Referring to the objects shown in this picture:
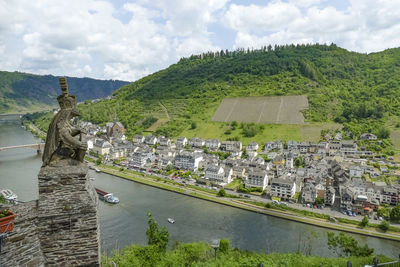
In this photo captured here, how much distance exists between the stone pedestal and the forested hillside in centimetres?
6101

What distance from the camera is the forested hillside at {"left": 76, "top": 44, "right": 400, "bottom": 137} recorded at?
6556 cm

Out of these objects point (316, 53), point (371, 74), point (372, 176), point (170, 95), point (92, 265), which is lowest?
point (372, 176)

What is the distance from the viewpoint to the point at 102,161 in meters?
47.8

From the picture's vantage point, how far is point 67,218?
4.00 m

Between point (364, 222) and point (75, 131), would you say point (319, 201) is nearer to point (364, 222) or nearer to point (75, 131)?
point (364, 222)

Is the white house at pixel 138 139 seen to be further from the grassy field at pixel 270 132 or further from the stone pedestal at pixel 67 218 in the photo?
the stone pedestal at pixel 67 218

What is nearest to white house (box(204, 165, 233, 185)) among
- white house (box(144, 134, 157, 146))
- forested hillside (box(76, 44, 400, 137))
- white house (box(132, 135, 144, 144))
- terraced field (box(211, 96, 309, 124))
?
white house (box(144, 134, 157, 146))

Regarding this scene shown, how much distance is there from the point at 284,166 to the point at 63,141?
41.2 metres

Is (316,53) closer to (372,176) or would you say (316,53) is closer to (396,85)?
(396,85)

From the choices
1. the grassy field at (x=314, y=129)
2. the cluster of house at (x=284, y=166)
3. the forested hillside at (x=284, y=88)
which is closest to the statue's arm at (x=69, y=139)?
the cluster of house at (x=284, y=166)

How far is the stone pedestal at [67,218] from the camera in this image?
155 inches

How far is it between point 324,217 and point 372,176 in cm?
1616

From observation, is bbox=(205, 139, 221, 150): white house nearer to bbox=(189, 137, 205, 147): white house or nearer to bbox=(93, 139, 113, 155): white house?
bbox=(189, 137, 205, 147): white house

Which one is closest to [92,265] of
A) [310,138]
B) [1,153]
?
[310,138]
